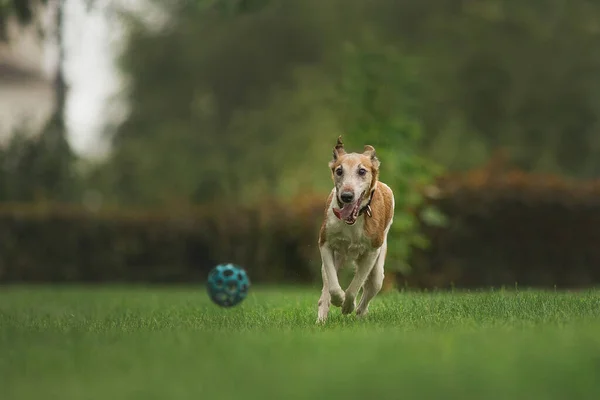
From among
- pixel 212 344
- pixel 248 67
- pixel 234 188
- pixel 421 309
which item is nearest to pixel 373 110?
pixel 421 309

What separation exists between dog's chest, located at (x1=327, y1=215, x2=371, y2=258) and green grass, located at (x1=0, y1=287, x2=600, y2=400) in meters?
0.66

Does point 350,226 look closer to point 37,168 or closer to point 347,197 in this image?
point 347,197

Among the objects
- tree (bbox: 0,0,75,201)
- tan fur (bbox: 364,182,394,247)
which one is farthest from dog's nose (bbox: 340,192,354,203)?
tree (bbox: 0,0,75,201)

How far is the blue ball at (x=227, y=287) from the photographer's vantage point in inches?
434

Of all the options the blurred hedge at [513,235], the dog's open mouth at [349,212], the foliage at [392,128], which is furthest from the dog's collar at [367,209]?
the blurred hedge at [513,235]

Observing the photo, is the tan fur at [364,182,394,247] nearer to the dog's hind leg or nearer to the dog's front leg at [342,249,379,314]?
the dog's front leg at [342,249,379,314]

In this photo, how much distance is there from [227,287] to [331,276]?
2.32 meters

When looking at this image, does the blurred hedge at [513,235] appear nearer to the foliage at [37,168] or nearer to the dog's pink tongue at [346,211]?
the dog's pink tongue at [346,211]

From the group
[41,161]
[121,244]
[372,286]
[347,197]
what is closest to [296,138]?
[41,161]

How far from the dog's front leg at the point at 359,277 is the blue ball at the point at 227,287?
2.03 m

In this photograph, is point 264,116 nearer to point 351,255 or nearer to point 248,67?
point 248,67

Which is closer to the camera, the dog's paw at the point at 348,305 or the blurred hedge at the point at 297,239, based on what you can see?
the dog's paw at the point at 348,305

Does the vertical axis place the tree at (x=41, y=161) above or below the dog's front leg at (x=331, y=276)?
above

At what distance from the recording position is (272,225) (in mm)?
21609
